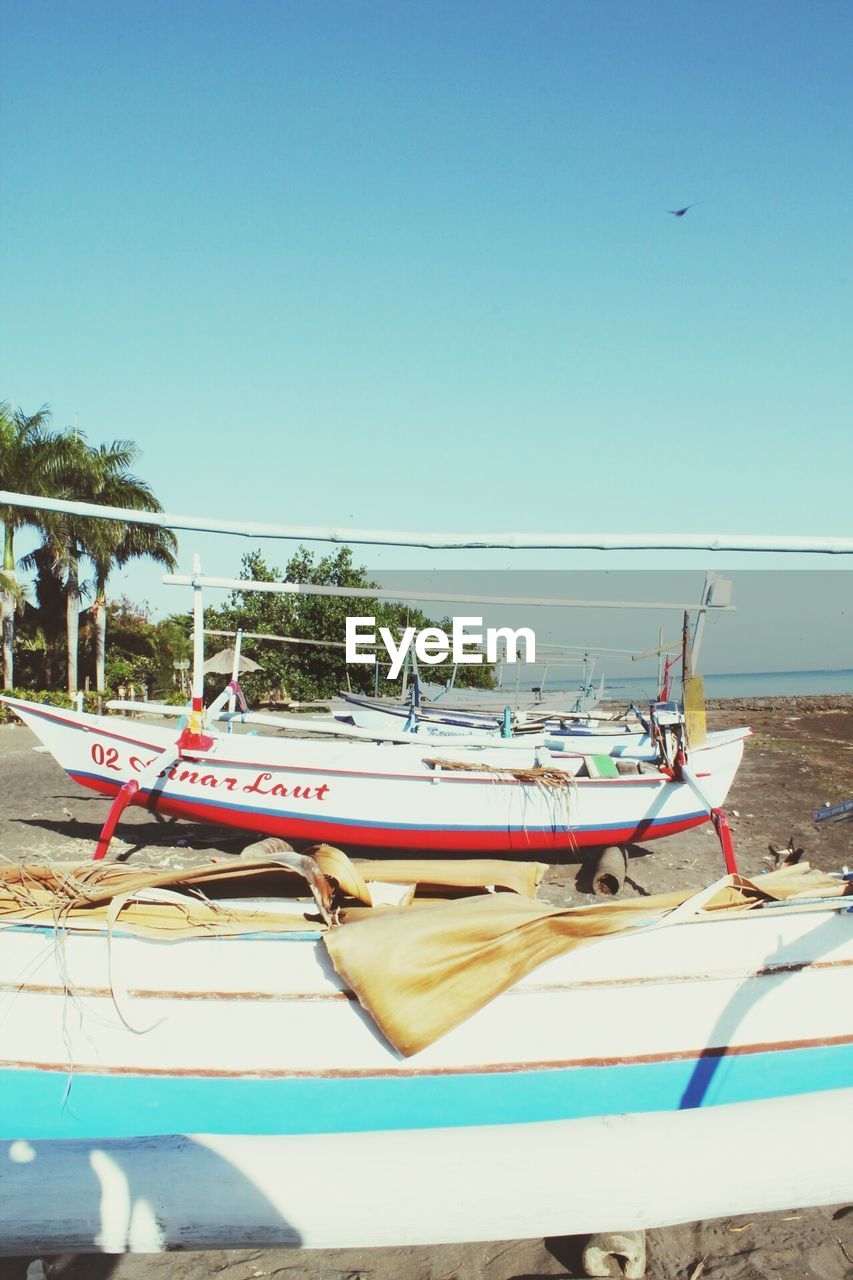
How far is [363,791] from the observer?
8.49 metres

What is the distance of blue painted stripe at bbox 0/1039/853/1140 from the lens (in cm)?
317

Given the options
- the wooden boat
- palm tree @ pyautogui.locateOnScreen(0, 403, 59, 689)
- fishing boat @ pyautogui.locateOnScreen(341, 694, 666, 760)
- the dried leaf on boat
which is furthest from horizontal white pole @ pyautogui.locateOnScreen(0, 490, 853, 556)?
palm tree @ pyautogui.locateOnScreen(0, 403, 59, 689)

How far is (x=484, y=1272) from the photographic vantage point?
2883mm

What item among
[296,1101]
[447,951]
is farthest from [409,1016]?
[296,1101]

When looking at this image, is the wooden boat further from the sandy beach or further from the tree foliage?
the tree foliage

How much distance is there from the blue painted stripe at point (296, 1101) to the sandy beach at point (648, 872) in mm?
448

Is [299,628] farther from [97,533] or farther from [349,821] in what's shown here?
[349,821]

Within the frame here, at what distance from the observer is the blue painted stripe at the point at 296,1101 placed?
3.17 m

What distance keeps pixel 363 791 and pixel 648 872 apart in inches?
149

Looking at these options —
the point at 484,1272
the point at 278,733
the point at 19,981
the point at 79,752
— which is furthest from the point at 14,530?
the point at 484,1272

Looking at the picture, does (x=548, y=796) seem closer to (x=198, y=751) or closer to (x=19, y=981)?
(x=198, y=751)

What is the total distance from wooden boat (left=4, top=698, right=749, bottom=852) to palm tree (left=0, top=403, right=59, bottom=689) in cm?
1880

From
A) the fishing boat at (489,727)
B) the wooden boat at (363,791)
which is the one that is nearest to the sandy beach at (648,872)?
the wooden boat at (363,791)

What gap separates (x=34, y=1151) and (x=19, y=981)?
1267 millimetres
